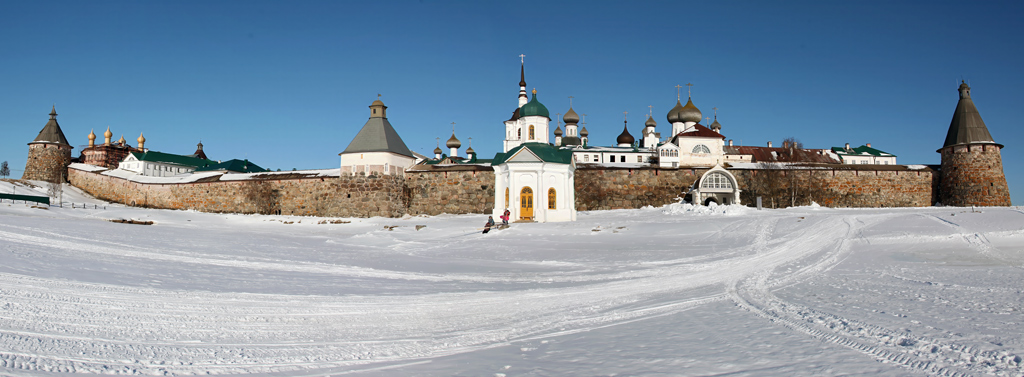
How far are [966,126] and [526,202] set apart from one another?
27070 mm

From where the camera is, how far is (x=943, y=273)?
9.76 metres

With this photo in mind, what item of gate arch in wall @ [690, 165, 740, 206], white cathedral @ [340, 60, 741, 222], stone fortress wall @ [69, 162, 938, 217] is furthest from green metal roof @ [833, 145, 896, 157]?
gate arch in wall @ [690, 165, 740, 206]

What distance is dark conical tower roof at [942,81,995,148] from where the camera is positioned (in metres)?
32.3

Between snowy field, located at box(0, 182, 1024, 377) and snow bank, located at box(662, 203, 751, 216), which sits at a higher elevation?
snow bank, located at box(662, 203, 751, 216)

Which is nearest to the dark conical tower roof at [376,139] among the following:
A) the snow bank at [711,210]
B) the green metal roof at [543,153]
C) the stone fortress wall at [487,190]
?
the stone fortress wall at [487,190]

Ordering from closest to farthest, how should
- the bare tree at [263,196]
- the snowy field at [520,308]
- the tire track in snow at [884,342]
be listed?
the tire track in snow at [884,342] → the snowy field at [520,308] → the bare tree at [263,196]

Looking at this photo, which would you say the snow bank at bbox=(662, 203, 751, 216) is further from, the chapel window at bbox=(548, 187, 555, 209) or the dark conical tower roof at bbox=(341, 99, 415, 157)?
the dark conical tower roof at bbox=(341, 99, 415, 157)

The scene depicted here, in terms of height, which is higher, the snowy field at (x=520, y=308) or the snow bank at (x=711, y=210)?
the snow bank at (x=711, y=210)

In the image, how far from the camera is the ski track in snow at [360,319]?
15.0 feet

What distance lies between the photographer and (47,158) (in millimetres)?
45438

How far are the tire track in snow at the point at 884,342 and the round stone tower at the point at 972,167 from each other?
32685 mm

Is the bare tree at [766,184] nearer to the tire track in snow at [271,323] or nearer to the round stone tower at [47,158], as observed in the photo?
the tire track in snow at [271,323]

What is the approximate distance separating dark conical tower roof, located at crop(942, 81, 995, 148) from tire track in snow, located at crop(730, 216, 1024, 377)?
33.3 m

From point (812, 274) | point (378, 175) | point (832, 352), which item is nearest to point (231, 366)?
point (832, 352)
